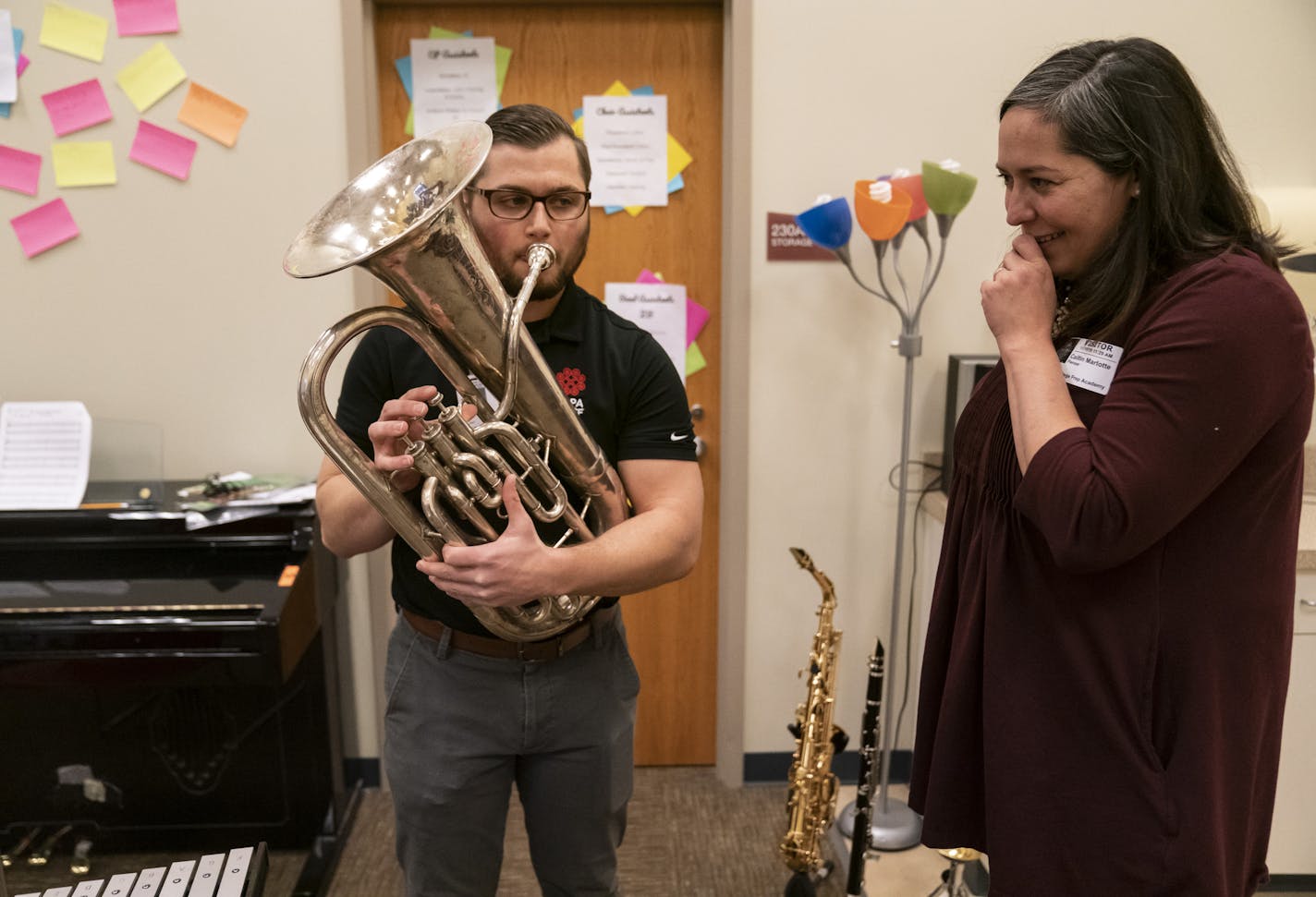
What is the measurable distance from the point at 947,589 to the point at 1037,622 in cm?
19

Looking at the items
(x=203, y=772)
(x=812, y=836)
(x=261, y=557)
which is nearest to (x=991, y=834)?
(x=812, y=836)

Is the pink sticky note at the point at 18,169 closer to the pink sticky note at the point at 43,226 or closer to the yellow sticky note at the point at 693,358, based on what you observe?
the pink sticky note at the point at 43,226

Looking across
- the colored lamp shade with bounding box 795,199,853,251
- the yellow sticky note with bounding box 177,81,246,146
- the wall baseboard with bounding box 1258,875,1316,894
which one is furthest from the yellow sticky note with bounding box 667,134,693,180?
the wall baseboard with bounding box 1258,875,1316,894

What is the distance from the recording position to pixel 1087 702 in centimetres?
108

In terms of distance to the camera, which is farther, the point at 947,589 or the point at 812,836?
the point at 812,836

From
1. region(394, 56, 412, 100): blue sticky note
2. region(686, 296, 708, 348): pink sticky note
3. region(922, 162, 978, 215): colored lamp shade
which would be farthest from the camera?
region(686, 296, 708, 348): pink sticky note

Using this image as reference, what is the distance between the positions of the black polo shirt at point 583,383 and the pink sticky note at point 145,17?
59.6 inches

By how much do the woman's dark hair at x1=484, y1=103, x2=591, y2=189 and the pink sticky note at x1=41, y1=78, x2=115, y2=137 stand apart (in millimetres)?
1632

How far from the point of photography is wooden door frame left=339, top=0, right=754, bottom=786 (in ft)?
8.07

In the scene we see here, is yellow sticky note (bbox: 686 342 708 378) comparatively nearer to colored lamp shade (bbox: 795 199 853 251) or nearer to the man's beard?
colored lamp shade (bbox: 795 199 853 251)

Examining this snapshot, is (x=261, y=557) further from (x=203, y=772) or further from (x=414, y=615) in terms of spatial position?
(x=414, y=615)

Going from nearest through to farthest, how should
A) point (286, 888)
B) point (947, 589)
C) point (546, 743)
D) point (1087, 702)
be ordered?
1. point (1087, 702)
2. point (947, 589)
3. point (546, 743)
4. point (286, 888)

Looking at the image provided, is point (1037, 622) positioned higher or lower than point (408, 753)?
higher

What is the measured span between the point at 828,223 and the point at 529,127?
3.68 feet
